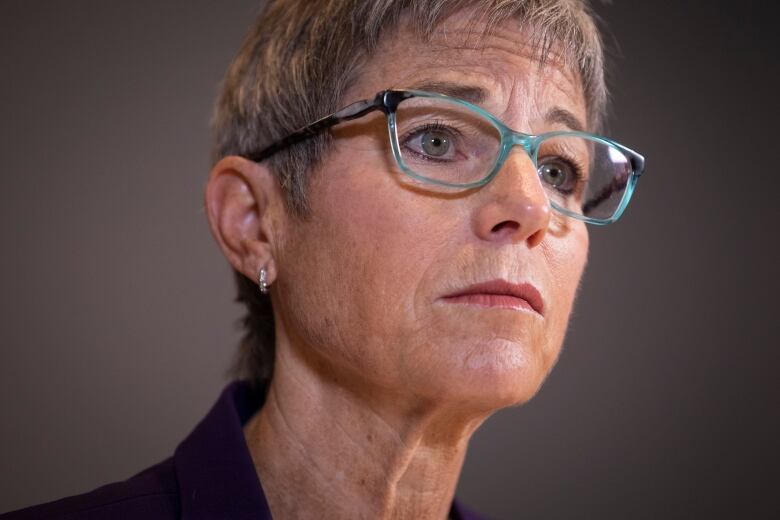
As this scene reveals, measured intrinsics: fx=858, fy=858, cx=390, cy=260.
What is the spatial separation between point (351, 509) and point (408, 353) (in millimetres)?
379

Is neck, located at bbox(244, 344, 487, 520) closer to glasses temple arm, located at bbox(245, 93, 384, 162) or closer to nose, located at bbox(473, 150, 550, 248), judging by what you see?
nose, located at bbox(473, 150, 550, 248)

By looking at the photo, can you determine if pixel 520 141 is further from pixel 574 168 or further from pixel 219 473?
pixel 219 473

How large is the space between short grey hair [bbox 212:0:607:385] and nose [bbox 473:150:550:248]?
320 mm

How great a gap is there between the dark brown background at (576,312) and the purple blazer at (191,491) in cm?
105

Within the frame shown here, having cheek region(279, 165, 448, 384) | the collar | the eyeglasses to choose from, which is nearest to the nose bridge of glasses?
the eyeglasses

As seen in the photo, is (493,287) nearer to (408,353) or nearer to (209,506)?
(408,353)

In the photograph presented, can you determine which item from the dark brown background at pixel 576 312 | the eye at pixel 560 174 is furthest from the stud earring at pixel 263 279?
the dark brown background at pixel 576 312

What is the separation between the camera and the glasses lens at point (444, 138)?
1616 mm

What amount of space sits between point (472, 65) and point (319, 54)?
12.9 inches

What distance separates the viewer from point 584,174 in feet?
6.14

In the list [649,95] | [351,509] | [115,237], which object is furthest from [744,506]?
[115,237]

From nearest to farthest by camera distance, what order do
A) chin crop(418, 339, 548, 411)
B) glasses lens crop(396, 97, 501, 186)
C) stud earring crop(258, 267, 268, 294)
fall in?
1. chin crop(418, 339, 548, 411)
2. glasses lens crop(396, 97, 501, 186)
3. stud earring crop(258, 267, 268, 294)

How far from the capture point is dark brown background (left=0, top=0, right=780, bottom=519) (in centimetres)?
270

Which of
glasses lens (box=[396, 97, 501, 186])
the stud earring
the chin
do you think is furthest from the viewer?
the stud earring
